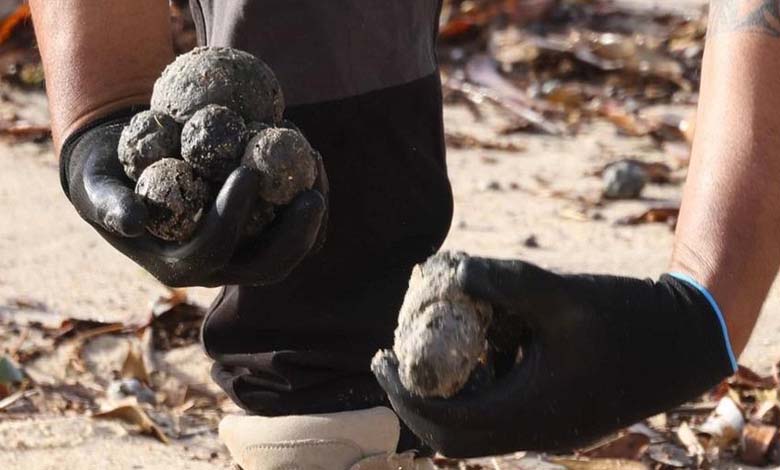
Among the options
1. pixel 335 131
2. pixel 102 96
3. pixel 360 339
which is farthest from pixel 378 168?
pixel 102 96

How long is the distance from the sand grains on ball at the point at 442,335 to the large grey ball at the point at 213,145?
366mm

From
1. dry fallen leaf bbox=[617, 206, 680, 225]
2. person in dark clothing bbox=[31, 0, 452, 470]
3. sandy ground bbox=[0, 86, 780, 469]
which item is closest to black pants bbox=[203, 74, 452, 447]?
person in dark clothing bbox=[31, 0, 452, 470]

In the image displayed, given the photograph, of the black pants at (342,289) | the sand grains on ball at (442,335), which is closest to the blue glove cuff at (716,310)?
the sand grains on ball at (442,335)

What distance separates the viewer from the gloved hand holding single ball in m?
1.86

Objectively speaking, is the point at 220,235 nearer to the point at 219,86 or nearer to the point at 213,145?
the point at 213,145

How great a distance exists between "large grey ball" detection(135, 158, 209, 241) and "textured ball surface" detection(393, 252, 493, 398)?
1.22ft

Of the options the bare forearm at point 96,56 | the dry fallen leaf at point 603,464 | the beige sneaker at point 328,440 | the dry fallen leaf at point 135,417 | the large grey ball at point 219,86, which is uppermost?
the large grey ball at point 219,86

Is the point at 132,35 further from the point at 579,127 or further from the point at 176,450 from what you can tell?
the point at 579,127

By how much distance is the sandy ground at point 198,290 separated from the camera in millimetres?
2688

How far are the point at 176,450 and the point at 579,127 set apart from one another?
8.14ft

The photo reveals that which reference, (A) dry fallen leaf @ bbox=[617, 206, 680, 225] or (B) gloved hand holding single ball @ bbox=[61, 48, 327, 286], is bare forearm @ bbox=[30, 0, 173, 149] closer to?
(B) gloved hand holding single ball @ bbox=[61, 48, 327, 286]

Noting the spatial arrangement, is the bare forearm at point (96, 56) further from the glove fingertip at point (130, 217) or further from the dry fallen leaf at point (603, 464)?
the dry fallen leaf at point (603, 464)

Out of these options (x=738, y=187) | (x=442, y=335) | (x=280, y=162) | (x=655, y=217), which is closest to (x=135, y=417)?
(x=280, y=162)

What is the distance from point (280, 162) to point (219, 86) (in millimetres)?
189
